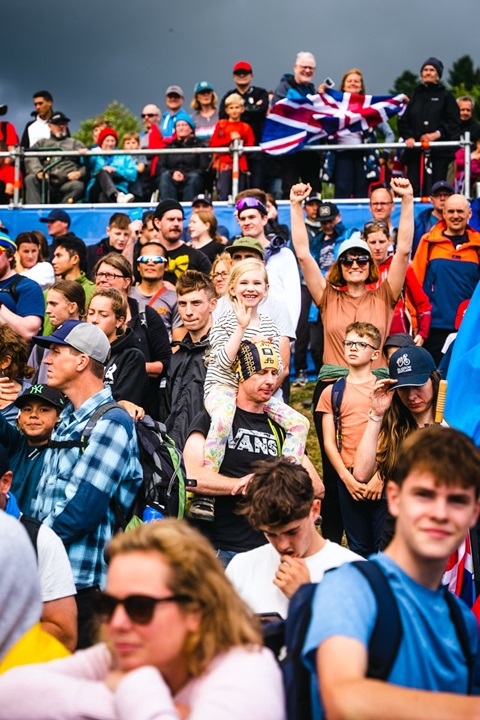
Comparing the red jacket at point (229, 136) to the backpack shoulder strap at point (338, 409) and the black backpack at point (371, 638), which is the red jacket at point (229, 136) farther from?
the black backpack at point (371, 638)

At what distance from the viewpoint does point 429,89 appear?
14266mm

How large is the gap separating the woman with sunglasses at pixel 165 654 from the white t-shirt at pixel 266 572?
159cm

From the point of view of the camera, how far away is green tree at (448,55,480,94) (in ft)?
217

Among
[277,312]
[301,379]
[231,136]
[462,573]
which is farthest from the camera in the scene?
[231,136]

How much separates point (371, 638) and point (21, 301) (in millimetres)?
5498

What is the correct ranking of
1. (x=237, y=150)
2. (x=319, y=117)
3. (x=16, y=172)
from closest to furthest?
1. (x=319, y=117)
2. (x=237, y=150)
3. (x=16, y=172)

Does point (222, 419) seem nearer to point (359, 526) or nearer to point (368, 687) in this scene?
point (359, 526)

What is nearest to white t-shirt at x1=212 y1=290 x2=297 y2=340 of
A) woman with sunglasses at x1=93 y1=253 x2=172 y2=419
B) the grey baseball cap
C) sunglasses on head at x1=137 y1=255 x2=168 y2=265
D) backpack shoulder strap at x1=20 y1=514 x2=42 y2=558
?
woman with sunglasses at x1=93 y1=253 x2=172 y2=419

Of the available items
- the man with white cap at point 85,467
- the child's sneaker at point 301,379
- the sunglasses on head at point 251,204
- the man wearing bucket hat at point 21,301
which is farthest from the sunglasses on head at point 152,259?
the child's sneaker at point 301,379

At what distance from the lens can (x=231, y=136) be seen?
1408cm

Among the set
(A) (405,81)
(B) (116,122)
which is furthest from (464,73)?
(B) (116,122)

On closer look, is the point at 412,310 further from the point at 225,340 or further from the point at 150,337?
the point at 225,340

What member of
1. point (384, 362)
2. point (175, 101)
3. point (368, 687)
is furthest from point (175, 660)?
point (175, 101)

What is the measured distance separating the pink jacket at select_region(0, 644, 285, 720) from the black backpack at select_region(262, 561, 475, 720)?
7cm
